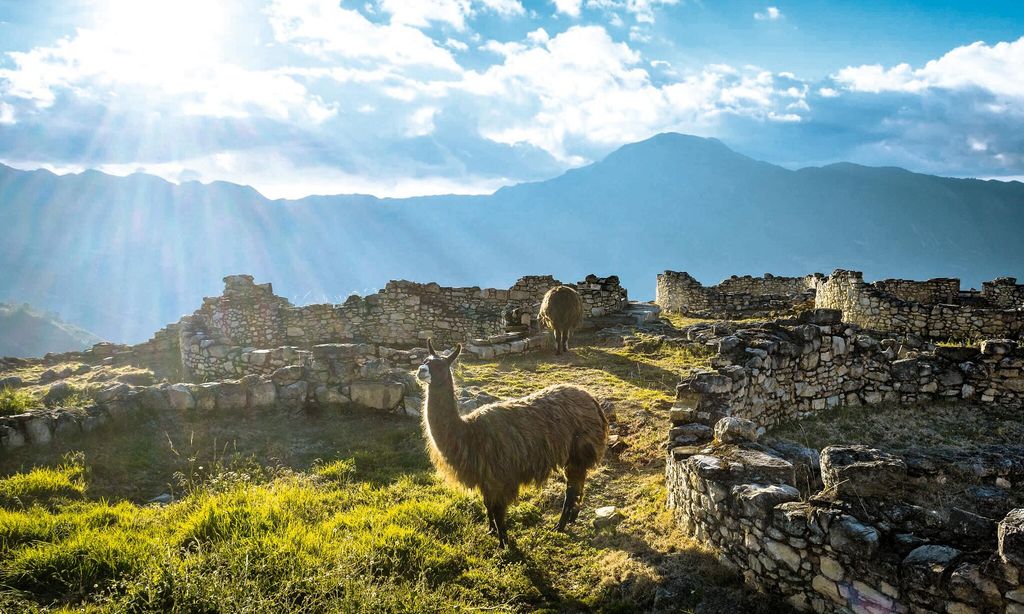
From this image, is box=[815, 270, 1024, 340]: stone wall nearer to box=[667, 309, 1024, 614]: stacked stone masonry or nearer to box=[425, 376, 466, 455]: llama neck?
box=[667, 309, 1024, 614]: stacked stone masonry

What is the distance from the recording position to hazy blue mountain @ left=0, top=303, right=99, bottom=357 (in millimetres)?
77875

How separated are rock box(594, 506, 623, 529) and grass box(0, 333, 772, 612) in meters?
0.15

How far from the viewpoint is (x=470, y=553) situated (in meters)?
6.44

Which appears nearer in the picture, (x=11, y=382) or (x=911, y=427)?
(x=911, y=427)

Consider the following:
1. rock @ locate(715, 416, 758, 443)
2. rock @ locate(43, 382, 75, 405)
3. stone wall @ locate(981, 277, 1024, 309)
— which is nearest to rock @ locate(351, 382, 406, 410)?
rock @ locate(43, 382, 75, 405)

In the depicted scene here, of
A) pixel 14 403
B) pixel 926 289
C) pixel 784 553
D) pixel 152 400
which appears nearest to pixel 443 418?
pixel 784 553

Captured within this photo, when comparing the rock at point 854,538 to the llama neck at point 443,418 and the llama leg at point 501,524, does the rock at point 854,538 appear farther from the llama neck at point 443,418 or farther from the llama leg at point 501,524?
the llama neck at point 443,418

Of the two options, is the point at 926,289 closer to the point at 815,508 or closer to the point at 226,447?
the point at 815,508

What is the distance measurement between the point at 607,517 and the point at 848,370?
704 centimetres

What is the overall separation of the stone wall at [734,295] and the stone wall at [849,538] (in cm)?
2211

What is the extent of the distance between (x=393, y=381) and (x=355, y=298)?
541 inches

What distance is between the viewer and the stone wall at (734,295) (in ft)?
93.6

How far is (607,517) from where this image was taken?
A: 7223 mm

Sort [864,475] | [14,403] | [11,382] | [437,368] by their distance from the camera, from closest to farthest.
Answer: [864,475] < [437,368] < [14,403] < [11,382]
